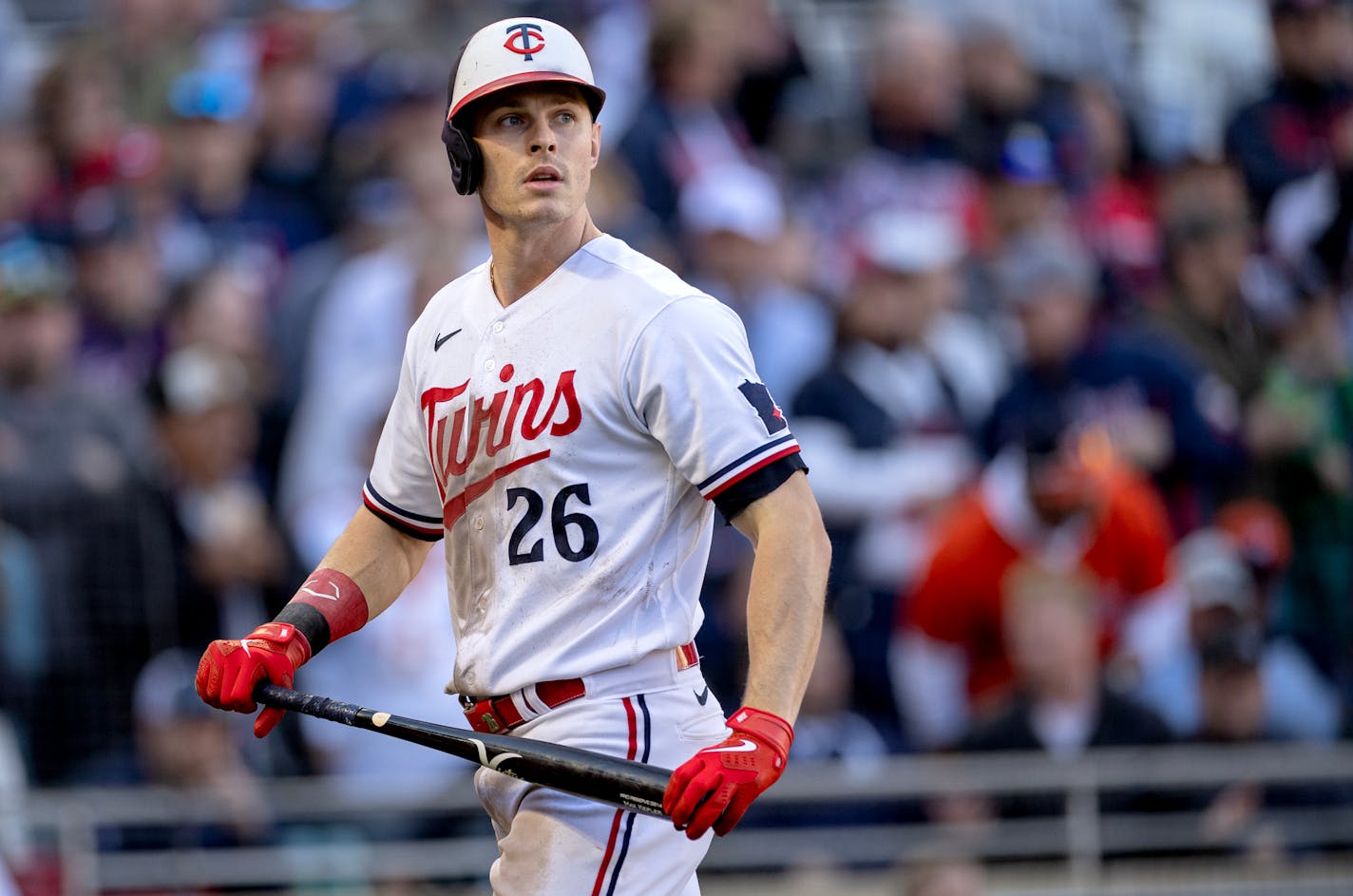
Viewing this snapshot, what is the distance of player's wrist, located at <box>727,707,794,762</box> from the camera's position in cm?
353

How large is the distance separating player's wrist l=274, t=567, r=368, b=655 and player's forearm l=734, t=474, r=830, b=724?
99cm

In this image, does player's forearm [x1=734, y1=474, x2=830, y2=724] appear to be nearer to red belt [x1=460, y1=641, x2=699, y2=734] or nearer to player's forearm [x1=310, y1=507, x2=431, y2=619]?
red belt [x1=460, y1=641, x2=699, y2=734]

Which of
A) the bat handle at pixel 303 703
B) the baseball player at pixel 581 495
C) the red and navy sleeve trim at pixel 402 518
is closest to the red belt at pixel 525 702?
the baseball player at pixel 581 495

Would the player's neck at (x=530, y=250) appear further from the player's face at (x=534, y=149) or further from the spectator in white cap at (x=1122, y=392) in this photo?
the spectator in white cap at (x=1122, y=392)

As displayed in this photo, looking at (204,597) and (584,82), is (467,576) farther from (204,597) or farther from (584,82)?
(204,597)

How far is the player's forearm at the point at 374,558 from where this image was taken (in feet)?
14.3

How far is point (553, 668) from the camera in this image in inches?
151

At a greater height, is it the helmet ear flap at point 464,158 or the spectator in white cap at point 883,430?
the spectator in white cap at point 883,430

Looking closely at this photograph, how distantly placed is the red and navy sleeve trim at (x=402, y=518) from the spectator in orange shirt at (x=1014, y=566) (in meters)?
3.59

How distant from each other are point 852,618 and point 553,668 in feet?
13.9

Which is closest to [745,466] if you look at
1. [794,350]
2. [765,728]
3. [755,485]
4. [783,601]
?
[755,485]

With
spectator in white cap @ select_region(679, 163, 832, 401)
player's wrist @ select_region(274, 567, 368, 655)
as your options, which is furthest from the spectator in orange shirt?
player's wrist @ select_region(274, 567, 368, 655)

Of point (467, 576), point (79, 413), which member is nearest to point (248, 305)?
point (79, 413)

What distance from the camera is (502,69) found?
3.84 metres
